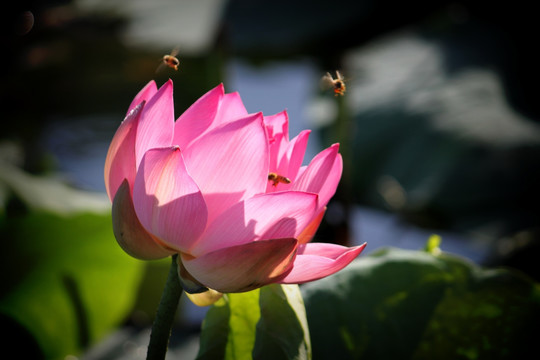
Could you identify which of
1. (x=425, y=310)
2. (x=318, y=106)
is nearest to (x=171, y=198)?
(x=425, y=310)

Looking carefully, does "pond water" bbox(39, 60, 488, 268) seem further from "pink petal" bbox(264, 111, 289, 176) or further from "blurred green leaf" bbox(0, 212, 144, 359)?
"pink petal" bbox(264, 111, 289, 176)

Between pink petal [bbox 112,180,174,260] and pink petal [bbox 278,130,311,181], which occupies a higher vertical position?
pink petal [bbox 278,130,311,181]

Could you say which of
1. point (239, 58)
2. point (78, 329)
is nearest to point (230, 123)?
point (78, 329)

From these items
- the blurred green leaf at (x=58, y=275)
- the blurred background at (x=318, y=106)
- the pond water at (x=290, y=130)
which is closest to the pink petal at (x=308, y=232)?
the blurred background at (x=318, y=106)

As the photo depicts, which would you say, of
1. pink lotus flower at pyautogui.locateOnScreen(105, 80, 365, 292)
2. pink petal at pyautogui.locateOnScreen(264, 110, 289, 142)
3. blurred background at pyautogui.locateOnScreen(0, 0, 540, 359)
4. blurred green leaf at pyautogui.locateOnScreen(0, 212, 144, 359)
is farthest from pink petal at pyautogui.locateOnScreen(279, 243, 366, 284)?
blurred green leaf at pyautogui.locateOnScreen(0, 212, 144, 359)

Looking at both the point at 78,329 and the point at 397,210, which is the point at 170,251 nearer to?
the point at 78,329

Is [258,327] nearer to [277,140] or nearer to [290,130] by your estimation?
[277,140]
